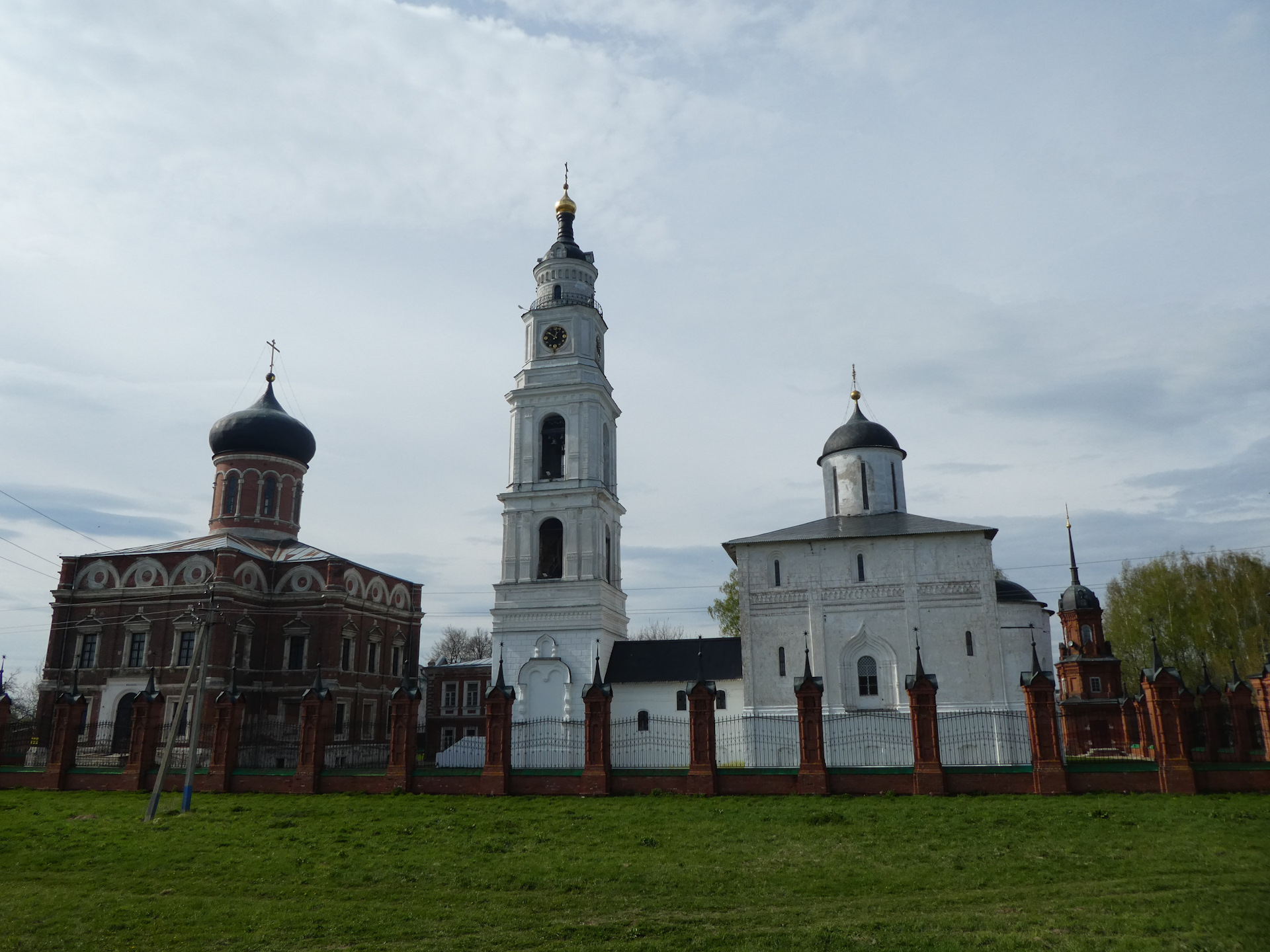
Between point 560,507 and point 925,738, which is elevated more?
point 560,507

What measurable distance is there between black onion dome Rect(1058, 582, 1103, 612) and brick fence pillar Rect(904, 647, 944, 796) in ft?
68.3

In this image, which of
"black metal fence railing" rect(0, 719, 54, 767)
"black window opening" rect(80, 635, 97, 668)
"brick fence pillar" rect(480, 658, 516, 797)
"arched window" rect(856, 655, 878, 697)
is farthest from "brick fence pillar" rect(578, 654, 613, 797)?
"black window opening" rect(80, 635, 97, 668)

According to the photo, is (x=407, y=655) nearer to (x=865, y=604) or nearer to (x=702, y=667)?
(x=702, y=667)

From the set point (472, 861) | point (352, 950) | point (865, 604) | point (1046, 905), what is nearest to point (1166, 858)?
point (1046, 905)

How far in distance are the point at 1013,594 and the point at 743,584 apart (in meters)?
13.8

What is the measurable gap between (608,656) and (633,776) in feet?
37.8

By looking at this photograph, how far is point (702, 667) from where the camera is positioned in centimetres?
2980

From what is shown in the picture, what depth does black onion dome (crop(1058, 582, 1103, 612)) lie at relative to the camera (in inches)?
1425

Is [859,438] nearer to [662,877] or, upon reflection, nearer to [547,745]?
[547,745]

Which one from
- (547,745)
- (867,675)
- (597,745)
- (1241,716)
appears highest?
(867,675)

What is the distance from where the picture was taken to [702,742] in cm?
1912

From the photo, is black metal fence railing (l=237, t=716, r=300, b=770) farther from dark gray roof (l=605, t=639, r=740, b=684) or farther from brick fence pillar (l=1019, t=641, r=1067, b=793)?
brick fence pillar (l=1019, t=641, r=1067, b=793)

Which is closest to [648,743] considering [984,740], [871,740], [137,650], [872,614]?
[871,740]

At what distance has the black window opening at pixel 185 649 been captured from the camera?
105ft
